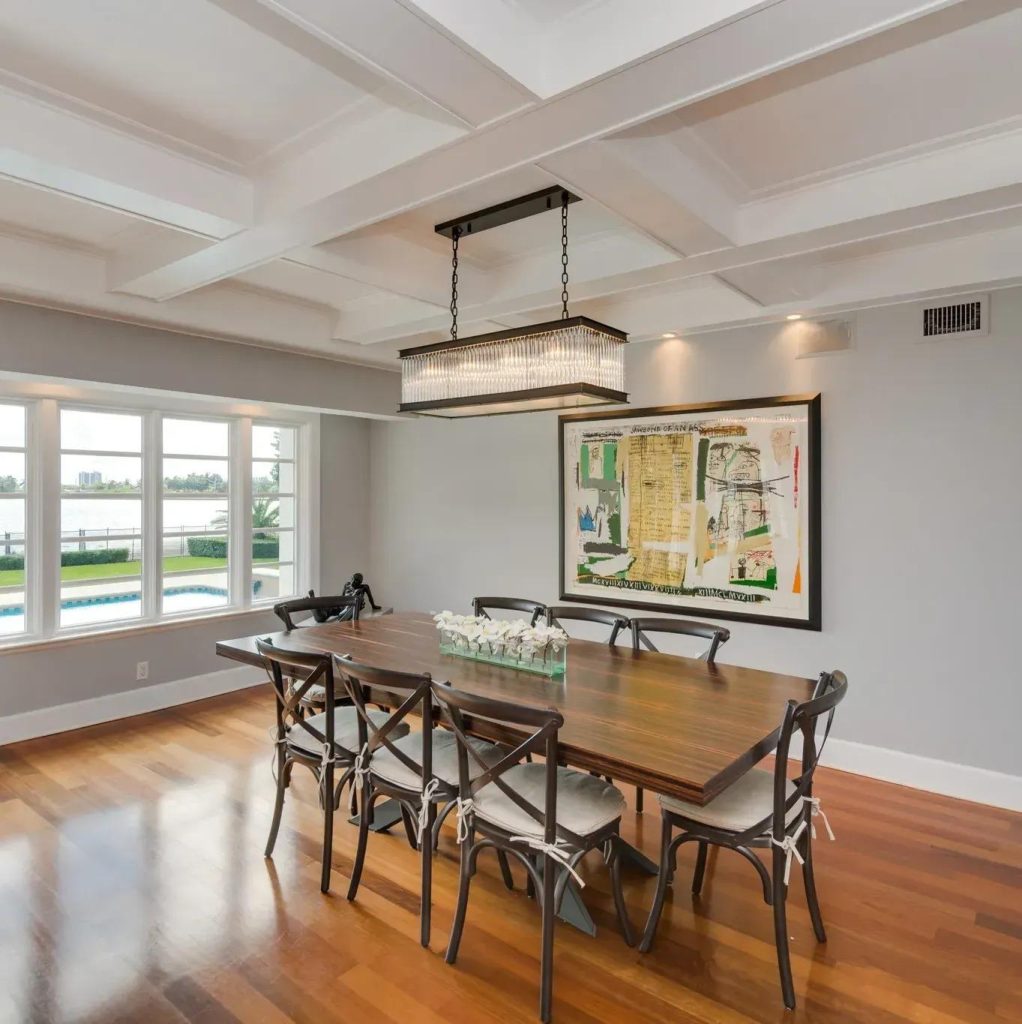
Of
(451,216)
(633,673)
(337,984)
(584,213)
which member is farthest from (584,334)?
(337,984)

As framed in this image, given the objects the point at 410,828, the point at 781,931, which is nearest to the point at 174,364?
the point at 410,828

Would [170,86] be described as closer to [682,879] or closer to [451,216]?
[451,216]

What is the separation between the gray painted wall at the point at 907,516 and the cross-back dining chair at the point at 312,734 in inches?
95.8

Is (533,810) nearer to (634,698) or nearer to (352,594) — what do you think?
(634,698)

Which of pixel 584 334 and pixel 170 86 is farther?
pixel 584 334

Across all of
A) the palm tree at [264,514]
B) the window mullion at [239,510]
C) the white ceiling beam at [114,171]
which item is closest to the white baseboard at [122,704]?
the window mullion at [239,510]

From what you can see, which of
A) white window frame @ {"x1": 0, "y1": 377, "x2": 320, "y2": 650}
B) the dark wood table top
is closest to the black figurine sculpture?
white window frame @ {"x1": 0, "y1": 377, "x2": 320, "y2": 650}

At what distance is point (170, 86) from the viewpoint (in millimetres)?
2049

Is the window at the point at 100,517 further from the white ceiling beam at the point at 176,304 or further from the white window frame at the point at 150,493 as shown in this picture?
the white ceiling beam at the point at 176,304

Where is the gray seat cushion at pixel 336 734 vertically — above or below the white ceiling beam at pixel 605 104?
below

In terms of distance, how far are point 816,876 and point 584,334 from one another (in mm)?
2380

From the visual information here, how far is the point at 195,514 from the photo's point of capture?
210 inches

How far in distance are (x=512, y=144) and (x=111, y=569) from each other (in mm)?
4300

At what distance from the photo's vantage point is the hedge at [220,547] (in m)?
5.35
